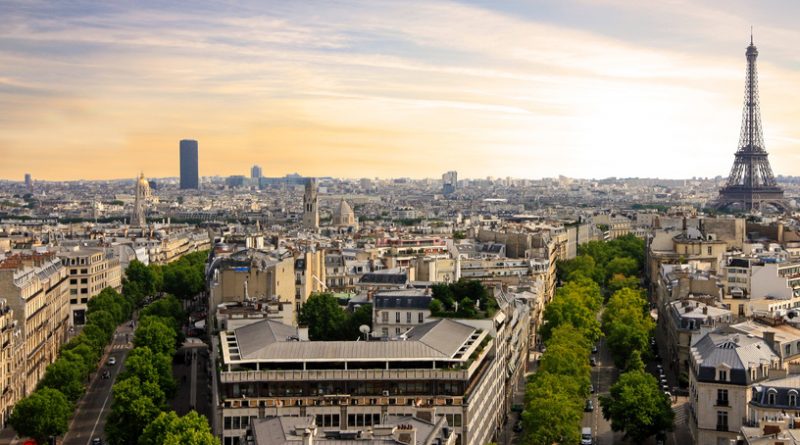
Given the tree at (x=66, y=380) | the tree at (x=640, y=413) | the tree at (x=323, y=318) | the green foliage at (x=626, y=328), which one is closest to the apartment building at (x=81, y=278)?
the tree at (x=66, y=380)

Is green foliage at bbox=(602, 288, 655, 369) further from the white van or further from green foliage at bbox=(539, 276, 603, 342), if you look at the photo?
the white van

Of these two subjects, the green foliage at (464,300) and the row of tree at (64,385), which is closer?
the row of tree at (64,385)

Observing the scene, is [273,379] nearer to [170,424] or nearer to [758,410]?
[170,424]

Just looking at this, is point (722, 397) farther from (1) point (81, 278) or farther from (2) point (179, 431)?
(1) point (81, 278)

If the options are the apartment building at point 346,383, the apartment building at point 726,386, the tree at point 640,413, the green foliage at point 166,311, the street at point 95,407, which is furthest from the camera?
the green foliage at point 166,311

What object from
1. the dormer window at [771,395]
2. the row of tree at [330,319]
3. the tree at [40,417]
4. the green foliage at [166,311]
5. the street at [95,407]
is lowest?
the street at [95,407]

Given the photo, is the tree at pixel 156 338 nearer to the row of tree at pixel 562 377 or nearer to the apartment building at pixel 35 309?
the apartment building at pixel 35 309

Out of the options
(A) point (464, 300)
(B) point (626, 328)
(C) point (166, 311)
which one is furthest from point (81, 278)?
(B) point (626, 328)
